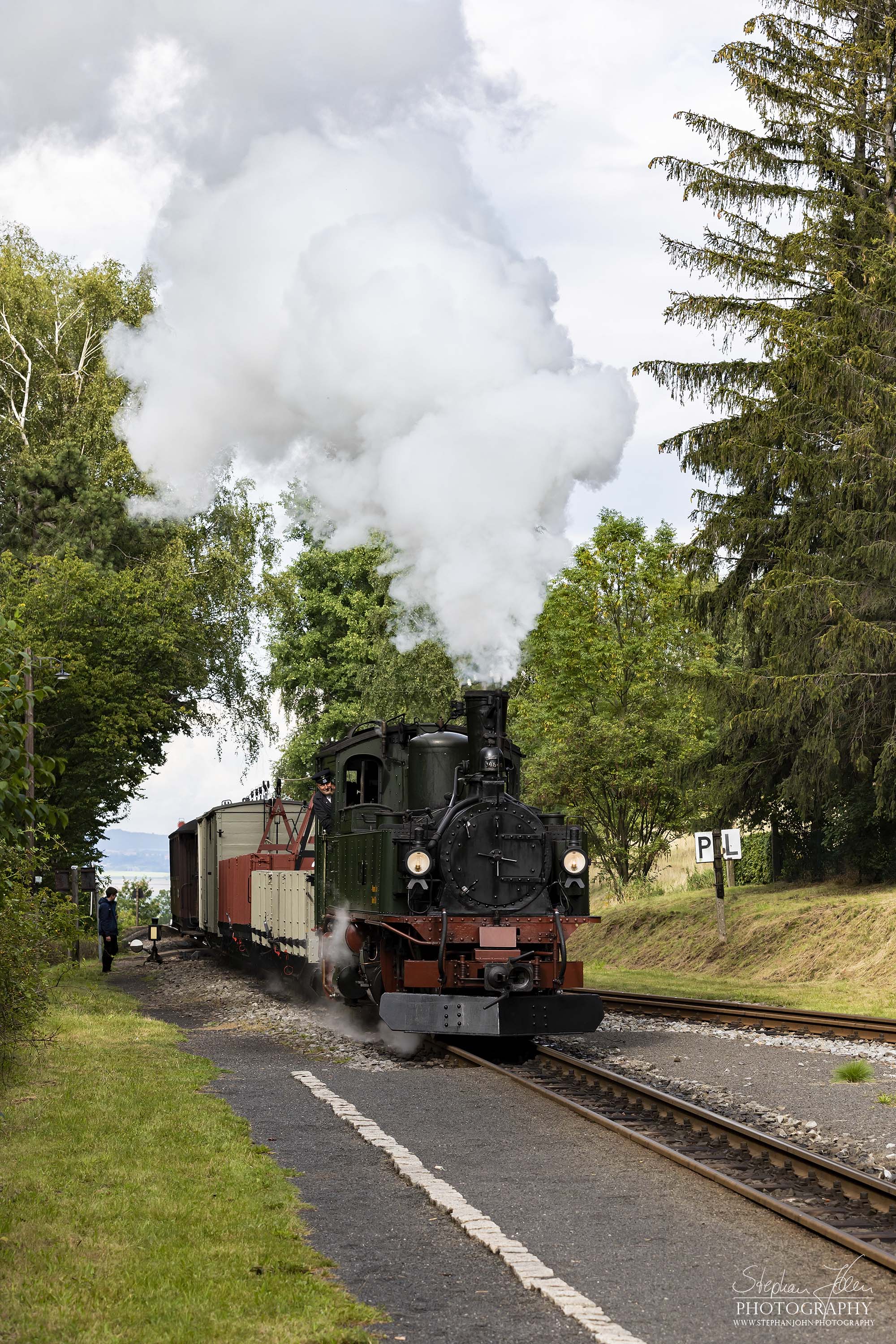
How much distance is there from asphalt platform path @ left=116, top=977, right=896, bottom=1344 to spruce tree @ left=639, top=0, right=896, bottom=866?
12510 mm

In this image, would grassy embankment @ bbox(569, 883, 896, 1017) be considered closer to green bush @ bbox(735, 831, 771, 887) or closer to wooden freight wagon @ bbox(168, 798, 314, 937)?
green bush @ bbox(735, 831, 771, 887)

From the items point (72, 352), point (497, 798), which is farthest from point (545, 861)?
point (72, 352)

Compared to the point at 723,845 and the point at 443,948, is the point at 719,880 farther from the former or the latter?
the point at 443,948

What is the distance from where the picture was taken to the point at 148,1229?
259 inches

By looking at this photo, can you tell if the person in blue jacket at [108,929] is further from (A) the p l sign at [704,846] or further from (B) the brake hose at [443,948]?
(B) the brake hose at [443,948]

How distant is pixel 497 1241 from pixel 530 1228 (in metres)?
0.35

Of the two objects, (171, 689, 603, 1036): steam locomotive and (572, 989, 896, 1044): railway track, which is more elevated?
(171, 689, 603, 1036): steam locomotive

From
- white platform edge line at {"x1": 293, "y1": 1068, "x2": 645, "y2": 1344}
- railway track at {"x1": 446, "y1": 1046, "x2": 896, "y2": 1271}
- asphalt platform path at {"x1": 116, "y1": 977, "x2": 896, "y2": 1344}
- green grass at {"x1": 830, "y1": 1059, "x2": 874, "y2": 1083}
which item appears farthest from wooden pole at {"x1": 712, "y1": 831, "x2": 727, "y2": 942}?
white platform edge line at {"x1": 293, "y1": 1068, "x2": 645, "y2": 1344}

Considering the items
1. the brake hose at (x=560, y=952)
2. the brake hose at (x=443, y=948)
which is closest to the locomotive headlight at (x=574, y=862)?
the brake hose at (x=560, y=952)

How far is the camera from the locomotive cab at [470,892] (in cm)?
1204

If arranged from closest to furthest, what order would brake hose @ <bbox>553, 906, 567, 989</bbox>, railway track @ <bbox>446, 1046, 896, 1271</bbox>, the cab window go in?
railway track @ <bbox>446, 1046, 896, 1271</bbox> → brake hose @ <bbox>553, 906, 567, 989</bbox> → the cab window

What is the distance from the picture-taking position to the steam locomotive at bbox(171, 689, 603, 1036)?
12078 mm

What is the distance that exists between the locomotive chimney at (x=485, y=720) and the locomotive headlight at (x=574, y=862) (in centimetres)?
119

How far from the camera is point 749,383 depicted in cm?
2416
